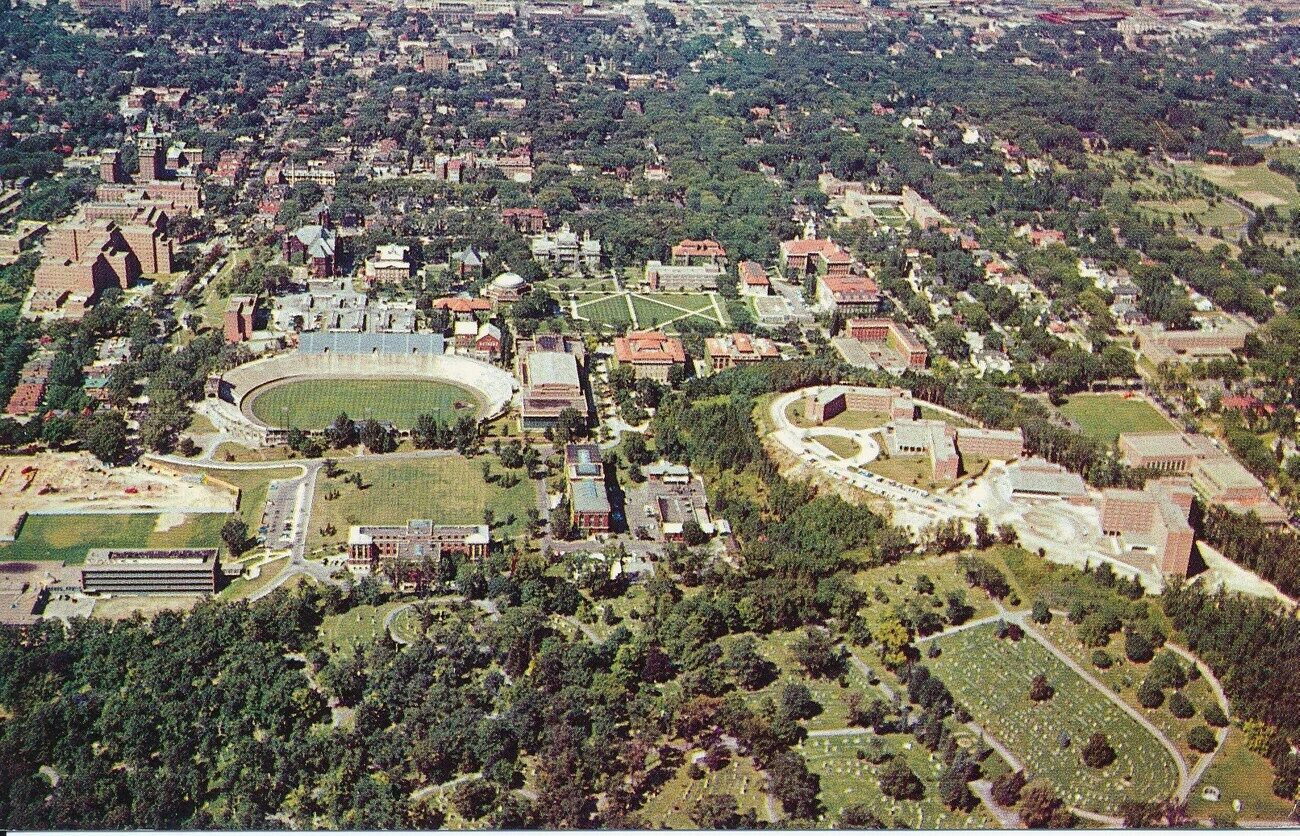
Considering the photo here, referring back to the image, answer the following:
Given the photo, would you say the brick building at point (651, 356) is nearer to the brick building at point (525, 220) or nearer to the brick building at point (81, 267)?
the brick building at point (525, 220)

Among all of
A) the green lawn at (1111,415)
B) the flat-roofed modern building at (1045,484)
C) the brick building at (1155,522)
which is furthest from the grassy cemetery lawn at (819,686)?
the green lawn at (1111,415)


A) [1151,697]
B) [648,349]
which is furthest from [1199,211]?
[1151,697]

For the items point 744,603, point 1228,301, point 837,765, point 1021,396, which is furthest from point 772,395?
point 1228,301

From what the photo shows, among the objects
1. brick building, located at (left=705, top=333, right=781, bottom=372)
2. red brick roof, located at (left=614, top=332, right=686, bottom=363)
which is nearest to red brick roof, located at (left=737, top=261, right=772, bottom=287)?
Result: brick building, located at (left=705, top=333, right=781, bottom=372)

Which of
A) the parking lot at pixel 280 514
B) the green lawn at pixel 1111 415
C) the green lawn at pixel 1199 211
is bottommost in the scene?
the green lawn at pixel 1111 415

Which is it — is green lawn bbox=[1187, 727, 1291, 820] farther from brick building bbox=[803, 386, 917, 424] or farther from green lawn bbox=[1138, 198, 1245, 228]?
green lawn bbox=[1138, 198, 1245, 228]

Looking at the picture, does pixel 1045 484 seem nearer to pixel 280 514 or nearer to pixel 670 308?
pixel 280 514
